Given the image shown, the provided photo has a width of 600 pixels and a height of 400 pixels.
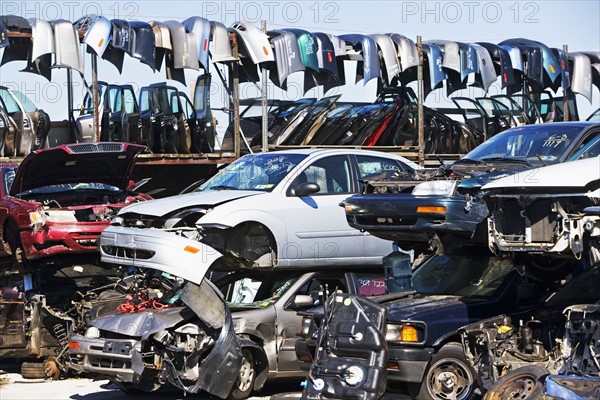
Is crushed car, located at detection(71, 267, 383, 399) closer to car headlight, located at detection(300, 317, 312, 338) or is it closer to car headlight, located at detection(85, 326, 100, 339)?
Result: car headlight, located at detection(85, 326, 100, 339)

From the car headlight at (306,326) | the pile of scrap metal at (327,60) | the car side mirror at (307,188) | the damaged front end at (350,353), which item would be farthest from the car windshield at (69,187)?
the damaged front end at (350,353)

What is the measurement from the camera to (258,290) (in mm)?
10953

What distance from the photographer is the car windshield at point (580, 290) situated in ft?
28.3

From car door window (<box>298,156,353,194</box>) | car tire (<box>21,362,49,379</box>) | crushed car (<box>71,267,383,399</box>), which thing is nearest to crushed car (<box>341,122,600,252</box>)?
crushed car (<box>71,267,383,399</box>)

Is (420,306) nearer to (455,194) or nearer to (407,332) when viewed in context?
(407,332)

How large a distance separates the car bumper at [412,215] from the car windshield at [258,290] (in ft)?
4.49

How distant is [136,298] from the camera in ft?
35.6

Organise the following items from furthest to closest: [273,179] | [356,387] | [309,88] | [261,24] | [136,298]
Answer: [309,88], [261,24], [273,179], [136,298], [356,387]

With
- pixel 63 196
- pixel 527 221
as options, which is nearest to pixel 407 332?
pixel 527 221

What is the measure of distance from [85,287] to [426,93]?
1251 cm

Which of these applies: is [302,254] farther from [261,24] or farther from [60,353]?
[261,24]

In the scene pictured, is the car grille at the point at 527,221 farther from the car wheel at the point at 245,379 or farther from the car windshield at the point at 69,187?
the car windshield at the point at 69,187

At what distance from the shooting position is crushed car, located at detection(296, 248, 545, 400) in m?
8.12

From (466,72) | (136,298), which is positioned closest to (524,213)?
(136,298)
